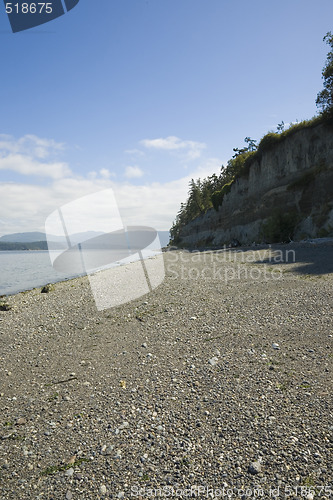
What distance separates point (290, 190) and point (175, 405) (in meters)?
38.3

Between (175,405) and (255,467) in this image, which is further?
(175,405)

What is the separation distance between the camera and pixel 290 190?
3731cm

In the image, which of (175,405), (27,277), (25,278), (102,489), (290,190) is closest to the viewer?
(102,489)

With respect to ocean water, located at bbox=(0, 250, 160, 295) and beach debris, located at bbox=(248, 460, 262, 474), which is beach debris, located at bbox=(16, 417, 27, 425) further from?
ocean water, located at bbox=(0, 250, 160, 295)

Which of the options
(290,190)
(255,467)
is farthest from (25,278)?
(255,467)

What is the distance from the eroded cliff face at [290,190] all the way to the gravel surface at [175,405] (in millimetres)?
25958

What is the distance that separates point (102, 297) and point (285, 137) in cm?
3694

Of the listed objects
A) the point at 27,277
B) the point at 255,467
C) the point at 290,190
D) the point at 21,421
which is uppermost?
the point at 290,190

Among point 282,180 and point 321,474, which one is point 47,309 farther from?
point 282,180

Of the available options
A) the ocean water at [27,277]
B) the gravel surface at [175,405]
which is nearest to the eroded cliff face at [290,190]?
the ocean water at [27,277]

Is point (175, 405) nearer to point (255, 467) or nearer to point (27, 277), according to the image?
point (255, 467)

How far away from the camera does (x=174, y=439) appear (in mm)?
4320

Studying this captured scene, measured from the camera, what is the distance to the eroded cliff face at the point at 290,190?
3212cm

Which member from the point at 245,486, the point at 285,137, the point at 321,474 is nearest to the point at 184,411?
the point at 245,486
